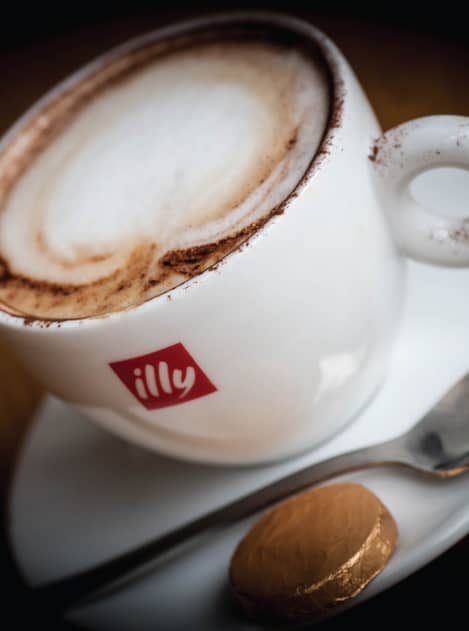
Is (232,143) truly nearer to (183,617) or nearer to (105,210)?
(105,210)

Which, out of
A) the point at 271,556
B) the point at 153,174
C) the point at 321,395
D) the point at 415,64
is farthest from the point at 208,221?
the point at 415,64

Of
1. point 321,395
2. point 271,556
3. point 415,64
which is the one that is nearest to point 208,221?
point 321,395

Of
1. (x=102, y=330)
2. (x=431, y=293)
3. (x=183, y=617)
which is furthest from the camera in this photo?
(x=431, y=293)

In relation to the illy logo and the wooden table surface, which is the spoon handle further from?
the illy logo

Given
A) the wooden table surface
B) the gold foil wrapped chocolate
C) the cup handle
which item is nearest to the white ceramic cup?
the cup handle

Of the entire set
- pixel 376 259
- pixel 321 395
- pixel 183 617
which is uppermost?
pixel 376 259

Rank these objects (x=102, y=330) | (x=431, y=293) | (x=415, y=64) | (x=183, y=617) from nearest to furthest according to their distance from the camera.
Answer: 1. (x=102, y=330)
2. (x=183, y=617)
3. (x=431, y=293)
4. (x=415, y=64)

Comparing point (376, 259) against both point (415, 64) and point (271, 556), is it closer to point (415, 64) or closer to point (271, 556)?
point (271, 556)

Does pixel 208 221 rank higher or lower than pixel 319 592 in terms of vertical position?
higher

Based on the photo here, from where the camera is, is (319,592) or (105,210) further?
(105,210)
